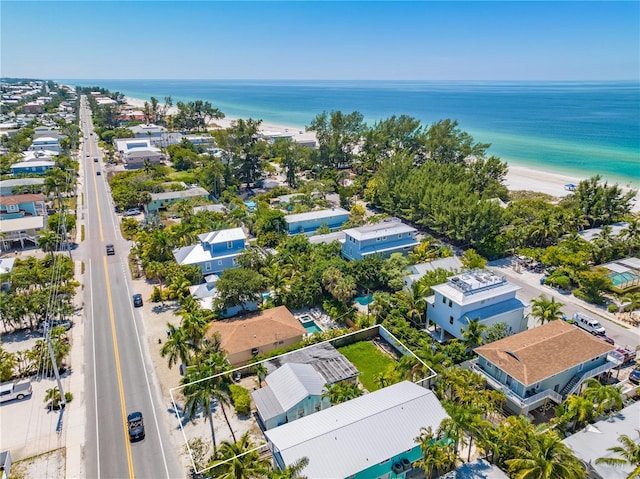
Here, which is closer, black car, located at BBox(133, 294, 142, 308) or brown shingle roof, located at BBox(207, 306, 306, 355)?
brown shingle roof, located at BBox(207, 306, 306, 355)

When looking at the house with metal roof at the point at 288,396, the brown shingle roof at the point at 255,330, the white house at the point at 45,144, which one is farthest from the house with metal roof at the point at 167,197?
the white house at the point at 45,144

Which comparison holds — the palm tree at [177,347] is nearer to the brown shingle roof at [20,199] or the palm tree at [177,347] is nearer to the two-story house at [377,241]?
the two-story house at [377,241]

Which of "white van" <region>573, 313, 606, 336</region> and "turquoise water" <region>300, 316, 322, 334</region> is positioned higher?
"white van" <region>573, 313, 606, 336</region>

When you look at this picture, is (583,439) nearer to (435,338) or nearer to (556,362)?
(556,362)

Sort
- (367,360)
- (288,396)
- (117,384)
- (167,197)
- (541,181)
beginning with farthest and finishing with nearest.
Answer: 1. (541,181)
2. (167,197)
3. (367,360)
4. (117,384)
5. (288,396)

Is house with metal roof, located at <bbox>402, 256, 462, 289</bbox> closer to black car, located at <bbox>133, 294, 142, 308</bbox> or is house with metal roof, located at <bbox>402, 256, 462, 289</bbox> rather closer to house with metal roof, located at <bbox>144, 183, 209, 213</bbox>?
black car, located at <bbox>133, 294, 142, 308</bbox>

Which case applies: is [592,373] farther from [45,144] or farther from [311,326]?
[45,144]

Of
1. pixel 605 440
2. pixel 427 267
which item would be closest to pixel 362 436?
pixel 605 440

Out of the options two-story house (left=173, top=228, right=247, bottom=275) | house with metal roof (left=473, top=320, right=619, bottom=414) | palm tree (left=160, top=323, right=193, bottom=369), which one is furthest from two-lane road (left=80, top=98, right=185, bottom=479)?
house with metal roof (left=473, top=320, right=619, bottom=414)
